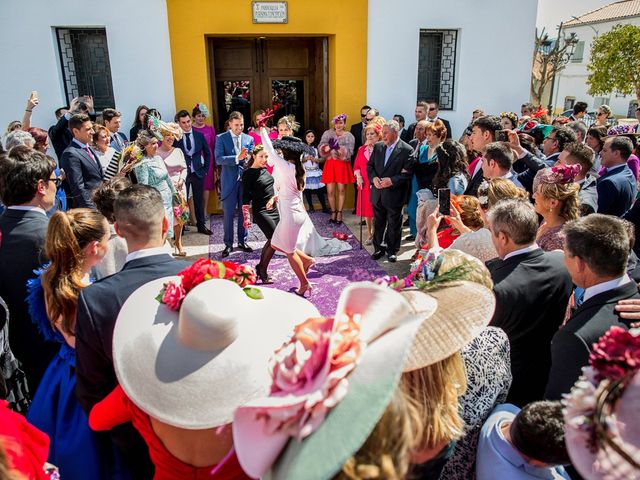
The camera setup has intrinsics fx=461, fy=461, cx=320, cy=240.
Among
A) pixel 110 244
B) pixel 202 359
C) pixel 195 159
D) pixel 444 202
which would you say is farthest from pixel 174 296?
pixel 195 159

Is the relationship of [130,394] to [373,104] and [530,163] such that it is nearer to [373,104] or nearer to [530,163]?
[530,163]

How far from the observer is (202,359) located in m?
1.45

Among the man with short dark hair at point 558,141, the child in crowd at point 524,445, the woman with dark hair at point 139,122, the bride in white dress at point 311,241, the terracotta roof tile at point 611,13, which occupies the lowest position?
the bride in white dress at point 311,241

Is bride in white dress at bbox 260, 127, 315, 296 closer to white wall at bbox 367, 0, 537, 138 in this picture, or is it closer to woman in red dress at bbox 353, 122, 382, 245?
woman in red dress at bbox 353, 122, 382, 245

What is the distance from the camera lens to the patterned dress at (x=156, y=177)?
215 inches

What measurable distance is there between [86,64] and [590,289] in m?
8.77

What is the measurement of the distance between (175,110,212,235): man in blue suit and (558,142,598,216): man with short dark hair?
5354mm

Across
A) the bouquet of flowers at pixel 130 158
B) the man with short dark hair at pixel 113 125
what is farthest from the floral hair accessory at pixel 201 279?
the man with short dark hair at pixel 113 125

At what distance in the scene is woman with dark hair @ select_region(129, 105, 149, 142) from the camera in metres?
7.70

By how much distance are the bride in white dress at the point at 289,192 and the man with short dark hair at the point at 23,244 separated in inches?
108

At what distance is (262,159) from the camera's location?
5637mm

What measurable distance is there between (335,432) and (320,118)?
9393mm

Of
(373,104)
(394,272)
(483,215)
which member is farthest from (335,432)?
(373,104)

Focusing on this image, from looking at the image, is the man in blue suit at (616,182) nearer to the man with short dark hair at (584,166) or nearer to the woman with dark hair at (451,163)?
the man with short dark hair at (584,166)
